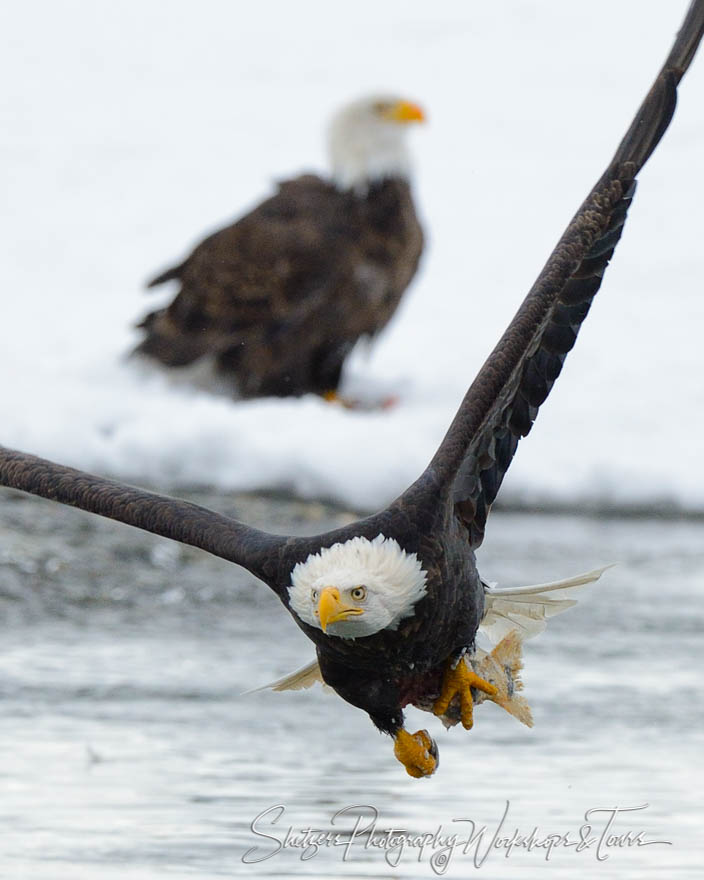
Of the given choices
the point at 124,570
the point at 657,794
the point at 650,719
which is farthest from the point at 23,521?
the point at 657,794

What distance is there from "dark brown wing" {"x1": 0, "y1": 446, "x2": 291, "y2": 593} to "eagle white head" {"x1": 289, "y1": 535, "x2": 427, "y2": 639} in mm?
178

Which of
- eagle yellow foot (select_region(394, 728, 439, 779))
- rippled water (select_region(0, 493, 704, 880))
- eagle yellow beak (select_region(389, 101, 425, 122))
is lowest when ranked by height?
rippled water (select_region(0, 493, 704, 880))

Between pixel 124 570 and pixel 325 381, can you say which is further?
pixel 325 381

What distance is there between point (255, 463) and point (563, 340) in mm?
4612

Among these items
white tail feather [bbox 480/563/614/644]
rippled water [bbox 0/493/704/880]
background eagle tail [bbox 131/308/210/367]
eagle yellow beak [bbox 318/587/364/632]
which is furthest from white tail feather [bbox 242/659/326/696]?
background eagle tail [bbox 131/308/210/367]

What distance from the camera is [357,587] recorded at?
455cm

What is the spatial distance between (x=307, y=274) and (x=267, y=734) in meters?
5.41

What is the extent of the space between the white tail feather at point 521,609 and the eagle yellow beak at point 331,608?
1184mm

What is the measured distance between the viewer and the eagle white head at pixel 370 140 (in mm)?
11234

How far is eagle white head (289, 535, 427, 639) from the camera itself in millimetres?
4543

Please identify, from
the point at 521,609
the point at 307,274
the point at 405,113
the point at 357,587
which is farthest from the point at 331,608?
the point at 405,113

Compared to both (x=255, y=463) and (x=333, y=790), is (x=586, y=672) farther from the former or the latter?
(x=255, y=463)

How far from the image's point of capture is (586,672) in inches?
265

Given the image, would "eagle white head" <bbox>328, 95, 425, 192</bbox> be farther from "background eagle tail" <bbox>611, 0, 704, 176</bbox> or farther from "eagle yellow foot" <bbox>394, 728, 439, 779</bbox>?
"eagle yellow foot" <bbox>394, 728, 439, 779</bbox>
